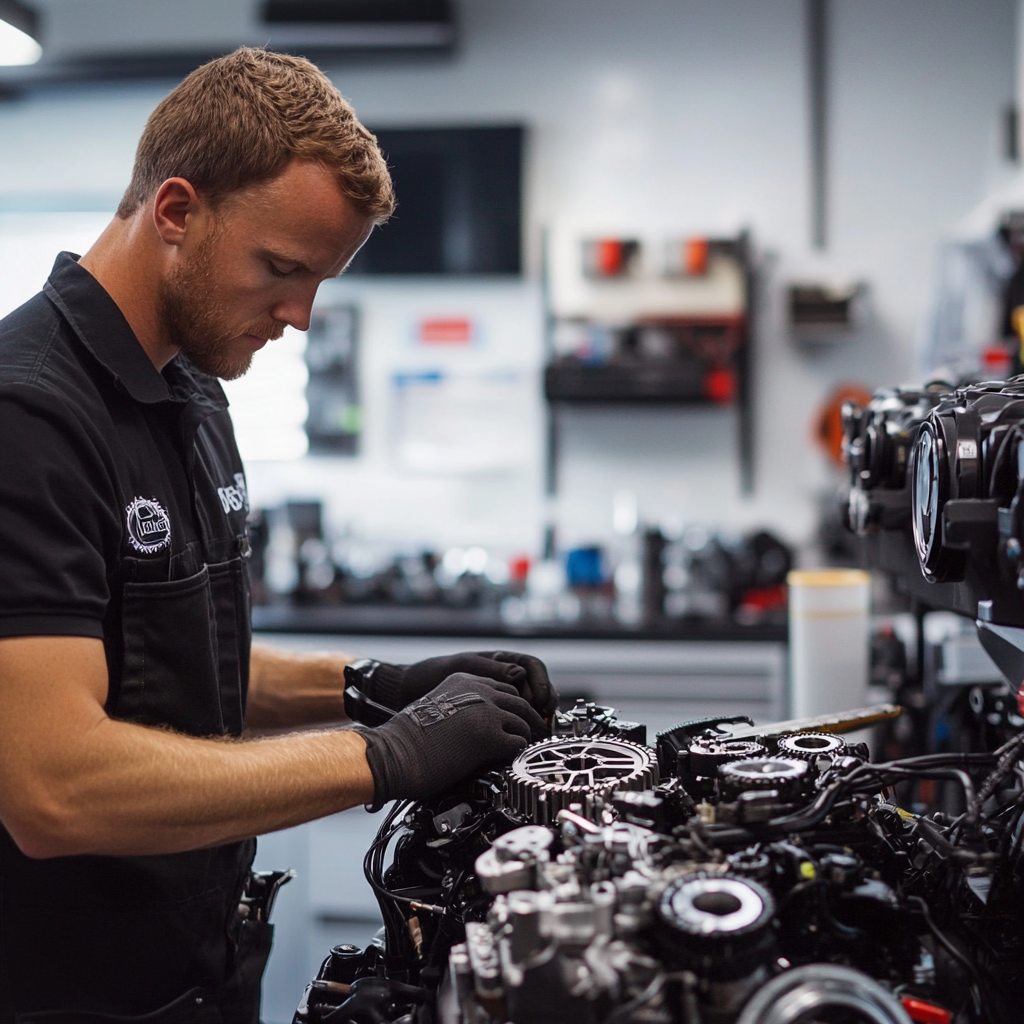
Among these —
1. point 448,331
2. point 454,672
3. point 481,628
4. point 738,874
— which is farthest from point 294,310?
point 448,331

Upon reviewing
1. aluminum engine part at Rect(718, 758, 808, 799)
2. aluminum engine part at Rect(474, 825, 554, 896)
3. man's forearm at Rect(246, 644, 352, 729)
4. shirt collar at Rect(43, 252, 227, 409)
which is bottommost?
man's forearm at Rect(246, 644, 352, 729)

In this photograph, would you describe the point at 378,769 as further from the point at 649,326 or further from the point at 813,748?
the point at 649,326

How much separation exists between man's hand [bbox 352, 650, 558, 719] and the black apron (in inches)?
7.8

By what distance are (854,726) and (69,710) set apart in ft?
2.48

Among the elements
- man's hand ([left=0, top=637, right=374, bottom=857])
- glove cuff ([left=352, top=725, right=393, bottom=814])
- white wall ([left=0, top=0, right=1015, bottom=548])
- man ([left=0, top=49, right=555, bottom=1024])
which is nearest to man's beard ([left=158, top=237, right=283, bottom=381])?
man ([left=0, top=49, right=555, bottom=1024])

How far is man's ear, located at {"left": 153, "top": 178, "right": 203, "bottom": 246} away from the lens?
1.03 meters

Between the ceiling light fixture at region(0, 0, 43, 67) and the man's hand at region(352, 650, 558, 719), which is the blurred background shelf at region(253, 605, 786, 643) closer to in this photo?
the man's hand at region(352, 650, 558, 719)

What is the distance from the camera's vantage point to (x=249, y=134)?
1.02 m

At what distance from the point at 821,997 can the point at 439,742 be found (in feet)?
1.40

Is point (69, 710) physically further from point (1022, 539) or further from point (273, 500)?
point (273, 500)

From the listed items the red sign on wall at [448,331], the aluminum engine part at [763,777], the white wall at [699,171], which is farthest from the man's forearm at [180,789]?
the red sign on wall at [448,331]

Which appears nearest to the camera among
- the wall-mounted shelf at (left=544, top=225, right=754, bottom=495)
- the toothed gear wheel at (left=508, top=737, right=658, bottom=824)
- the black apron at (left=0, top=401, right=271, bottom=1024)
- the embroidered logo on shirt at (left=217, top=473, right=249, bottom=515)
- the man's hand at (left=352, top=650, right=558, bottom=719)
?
the toothed gear wheel at (left=508, top=737, right=658, bottom=824)

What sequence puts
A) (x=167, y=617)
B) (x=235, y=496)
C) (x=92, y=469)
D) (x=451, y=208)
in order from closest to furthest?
1. (x=92, y=469)
2. (x=167, y=617)
3. (x=235, y=496)
4. (x=451, y=208)

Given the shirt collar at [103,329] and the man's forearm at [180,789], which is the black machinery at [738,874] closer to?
the man's forearm at [180,789]
